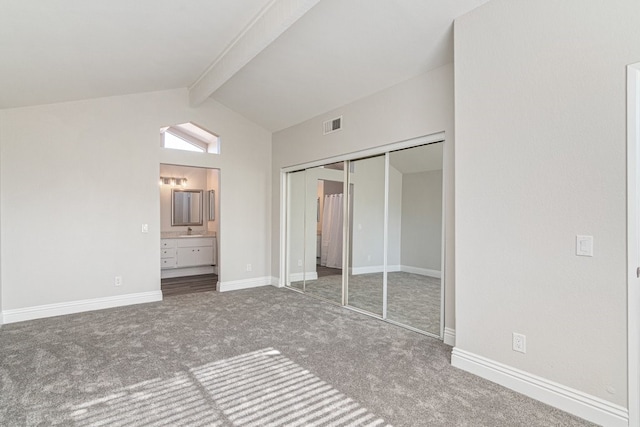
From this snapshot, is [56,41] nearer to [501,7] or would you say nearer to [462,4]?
[462,4]

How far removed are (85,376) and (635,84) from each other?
4.20m

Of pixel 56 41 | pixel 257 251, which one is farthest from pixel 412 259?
pixel 56 41

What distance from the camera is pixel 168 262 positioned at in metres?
6.40

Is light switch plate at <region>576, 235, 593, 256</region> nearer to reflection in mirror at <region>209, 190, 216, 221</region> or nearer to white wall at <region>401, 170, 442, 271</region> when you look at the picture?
white wall at <region>401, 170, 442, 271</region>

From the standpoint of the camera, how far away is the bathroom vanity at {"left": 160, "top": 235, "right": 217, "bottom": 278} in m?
6.40

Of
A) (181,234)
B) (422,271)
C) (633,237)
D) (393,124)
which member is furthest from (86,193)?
(633,237)

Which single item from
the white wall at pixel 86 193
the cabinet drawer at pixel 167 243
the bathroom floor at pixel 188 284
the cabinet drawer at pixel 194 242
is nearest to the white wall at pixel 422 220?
the white wall at pixel 86 193

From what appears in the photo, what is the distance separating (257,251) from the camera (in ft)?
19.2

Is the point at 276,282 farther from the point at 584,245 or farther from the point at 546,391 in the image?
the point at 584,245

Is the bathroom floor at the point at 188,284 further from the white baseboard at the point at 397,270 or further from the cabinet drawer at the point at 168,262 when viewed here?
the white baseboard at the point at 397,270

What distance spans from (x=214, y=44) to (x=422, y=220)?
297 centimetres

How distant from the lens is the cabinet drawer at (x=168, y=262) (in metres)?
6.35

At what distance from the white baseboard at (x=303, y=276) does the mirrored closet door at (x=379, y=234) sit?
17 millimetres

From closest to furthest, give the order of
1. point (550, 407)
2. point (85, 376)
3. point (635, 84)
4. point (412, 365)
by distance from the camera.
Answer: point (635, 84) → point (550, 407) → point (85, 376) → point (412, 365)
